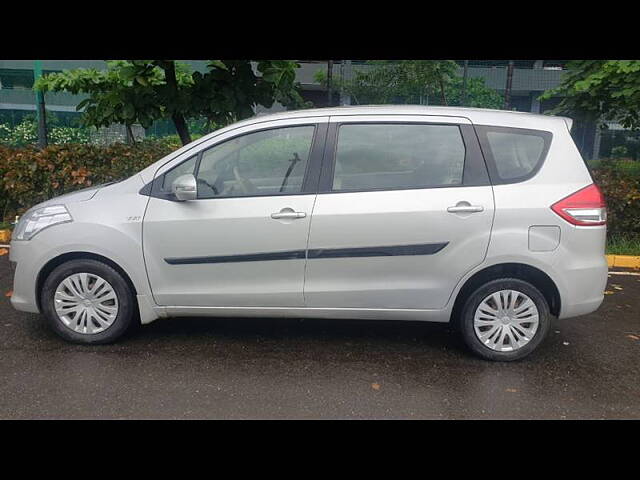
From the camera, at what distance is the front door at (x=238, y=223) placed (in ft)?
12.7

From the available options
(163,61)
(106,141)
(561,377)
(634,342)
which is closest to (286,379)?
(561,377)

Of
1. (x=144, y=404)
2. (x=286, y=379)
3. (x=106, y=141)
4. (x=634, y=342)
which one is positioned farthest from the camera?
(x=106, y=141)

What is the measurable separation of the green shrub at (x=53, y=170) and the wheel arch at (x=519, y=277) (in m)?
5.70

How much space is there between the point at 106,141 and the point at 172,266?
5964 millimetres

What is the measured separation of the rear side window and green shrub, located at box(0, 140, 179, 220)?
18.5ft

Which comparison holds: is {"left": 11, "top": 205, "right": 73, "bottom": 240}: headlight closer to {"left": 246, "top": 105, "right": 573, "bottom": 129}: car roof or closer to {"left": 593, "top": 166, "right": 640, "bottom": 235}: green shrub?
{"left": 246, "top": 105, "right": 573, "bottom": 129}: car roof

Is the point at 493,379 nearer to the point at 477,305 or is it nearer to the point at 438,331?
the point at 477,305

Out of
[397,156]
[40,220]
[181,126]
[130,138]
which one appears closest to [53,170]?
[130,138]

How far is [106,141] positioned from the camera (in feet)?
29.9

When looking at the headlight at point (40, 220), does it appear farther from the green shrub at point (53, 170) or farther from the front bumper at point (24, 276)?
the green shrub at point (53, 170)

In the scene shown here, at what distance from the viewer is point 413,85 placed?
1280cm

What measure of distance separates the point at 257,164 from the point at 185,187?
1.84 feet

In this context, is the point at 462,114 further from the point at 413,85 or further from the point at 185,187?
the point at 413,85

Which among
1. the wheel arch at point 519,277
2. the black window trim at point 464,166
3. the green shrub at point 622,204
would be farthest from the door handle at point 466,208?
the green shrub at point 622,204
